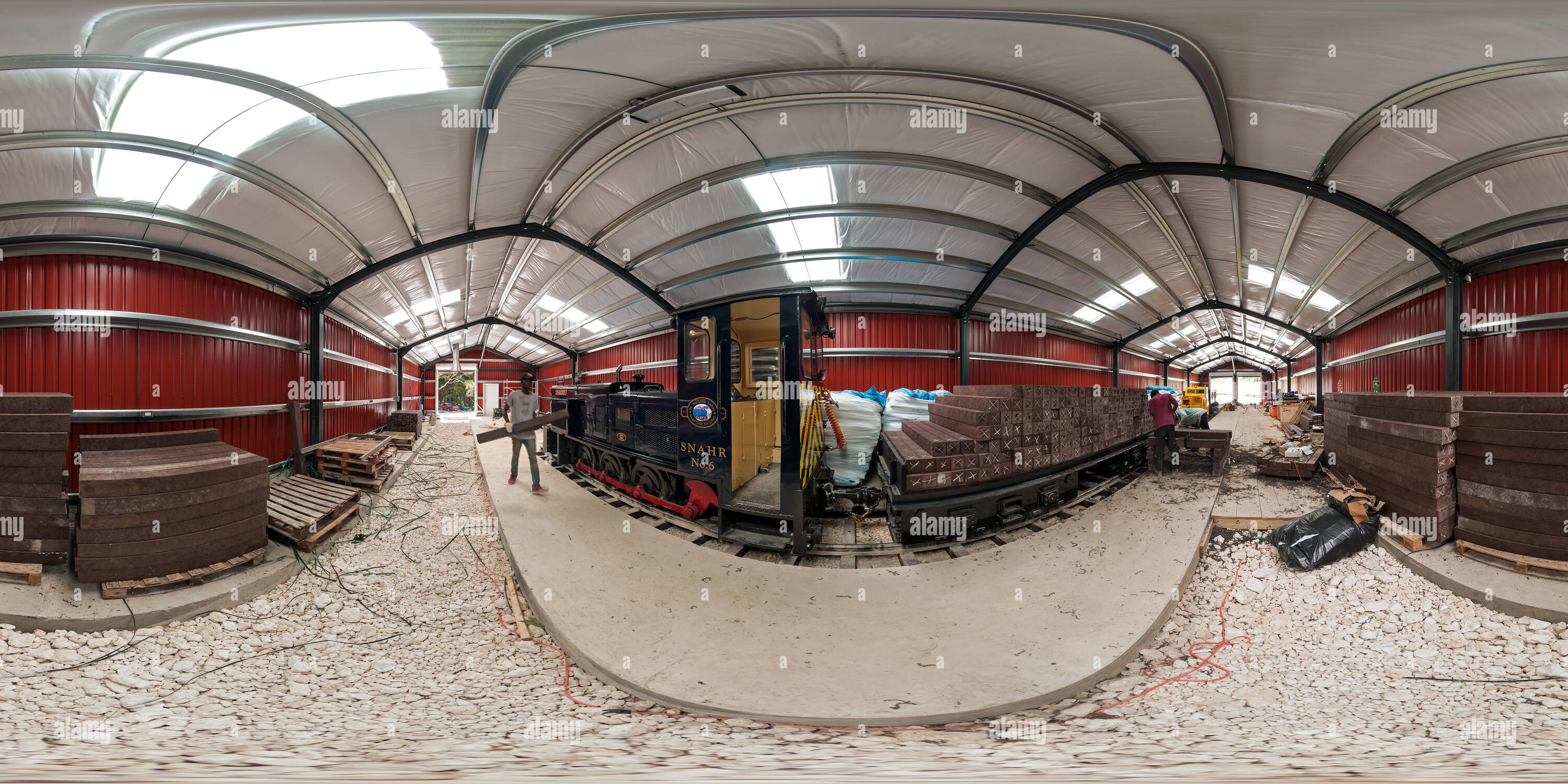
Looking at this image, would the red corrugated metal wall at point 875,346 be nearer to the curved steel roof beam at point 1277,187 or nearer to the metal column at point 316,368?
the curved steel roof beam at point 1277,187

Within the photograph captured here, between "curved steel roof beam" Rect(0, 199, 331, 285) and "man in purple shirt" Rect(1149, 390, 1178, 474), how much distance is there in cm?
1408

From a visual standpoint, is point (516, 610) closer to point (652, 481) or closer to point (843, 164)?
point (652, 481)

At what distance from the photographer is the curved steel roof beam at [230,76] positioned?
11.0 feet

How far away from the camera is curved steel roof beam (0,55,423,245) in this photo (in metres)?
3.36

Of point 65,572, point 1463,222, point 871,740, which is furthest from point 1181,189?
point 65,572

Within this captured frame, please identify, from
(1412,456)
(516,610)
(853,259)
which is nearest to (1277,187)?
(1412,456)

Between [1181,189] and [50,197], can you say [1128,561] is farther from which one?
[50,197]

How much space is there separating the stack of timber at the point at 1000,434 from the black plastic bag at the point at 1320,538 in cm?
207

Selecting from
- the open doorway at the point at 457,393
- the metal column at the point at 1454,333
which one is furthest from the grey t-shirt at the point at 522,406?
the open doorway at the point at 457,393

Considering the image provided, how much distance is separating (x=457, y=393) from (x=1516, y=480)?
1310 inches

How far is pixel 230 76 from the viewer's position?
3783 mm

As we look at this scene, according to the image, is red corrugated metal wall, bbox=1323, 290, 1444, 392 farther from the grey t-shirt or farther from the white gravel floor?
the grey t-shirt

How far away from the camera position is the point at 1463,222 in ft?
20.2

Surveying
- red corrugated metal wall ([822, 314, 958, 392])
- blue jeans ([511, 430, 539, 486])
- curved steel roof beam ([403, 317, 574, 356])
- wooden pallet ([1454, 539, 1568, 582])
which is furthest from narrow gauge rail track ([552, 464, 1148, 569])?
curved steel roof beam ([403, 317, 574, 356])
